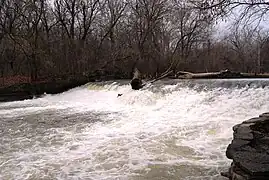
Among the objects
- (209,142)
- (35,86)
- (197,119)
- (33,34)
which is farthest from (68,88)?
(209,142)

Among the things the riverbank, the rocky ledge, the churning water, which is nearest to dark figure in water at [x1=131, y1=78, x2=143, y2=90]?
the churning water

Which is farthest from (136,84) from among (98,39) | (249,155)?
(98,39)

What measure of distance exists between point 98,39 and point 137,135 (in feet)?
64.4

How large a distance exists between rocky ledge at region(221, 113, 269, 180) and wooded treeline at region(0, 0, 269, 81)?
55.2 ft

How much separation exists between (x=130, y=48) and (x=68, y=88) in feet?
19.0

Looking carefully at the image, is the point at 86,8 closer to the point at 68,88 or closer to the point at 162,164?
the point at 68,88

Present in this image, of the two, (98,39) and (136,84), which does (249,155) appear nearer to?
(136,84)

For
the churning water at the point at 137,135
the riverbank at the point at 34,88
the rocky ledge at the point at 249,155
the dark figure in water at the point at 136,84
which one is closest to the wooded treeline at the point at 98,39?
the riverbank at the point at 34,88

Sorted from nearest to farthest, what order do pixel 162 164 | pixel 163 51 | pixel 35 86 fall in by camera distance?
pixel 162 164, pixel 35 86, pixel 163 51

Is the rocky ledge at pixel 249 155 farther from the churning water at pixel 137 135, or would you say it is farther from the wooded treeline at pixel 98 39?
the wooded treeline at pixel 98 39

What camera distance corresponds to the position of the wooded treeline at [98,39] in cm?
2231

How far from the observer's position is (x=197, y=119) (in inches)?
366

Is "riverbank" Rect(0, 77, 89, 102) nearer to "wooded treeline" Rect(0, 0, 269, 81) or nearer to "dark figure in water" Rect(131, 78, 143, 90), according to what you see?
"wooded treeline" Rect(0, 0, 269, 81)

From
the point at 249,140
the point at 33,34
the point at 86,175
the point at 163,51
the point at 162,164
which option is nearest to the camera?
the point at 249,140
